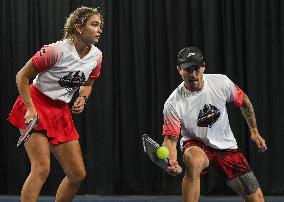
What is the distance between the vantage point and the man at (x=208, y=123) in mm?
3750

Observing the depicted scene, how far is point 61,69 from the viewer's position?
379 centimetres

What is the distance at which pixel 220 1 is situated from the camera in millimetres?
6109

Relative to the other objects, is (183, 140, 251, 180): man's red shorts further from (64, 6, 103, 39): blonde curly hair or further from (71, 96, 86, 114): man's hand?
(64, 6, 103, 39): blonde curly hair

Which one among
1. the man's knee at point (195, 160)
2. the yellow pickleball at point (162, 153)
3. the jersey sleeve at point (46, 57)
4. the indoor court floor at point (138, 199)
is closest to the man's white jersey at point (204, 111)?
the man's knee at point (195, 160)

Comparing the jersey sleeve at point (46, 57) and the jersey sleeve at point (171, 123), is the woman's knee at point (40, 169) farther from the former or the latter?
the jersey sleeve at point (171, 123)

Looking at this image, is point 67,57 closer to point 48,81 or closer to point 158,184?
point 48,81

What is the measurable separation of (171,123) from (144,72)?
251 centimetres

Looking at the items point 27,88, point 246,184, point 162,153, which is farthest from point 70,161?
point 246,184

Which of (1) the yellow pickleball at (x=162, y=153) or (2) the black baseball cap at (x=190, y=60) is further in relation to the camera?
(2) the black baseball cap at (x=190, y=60)

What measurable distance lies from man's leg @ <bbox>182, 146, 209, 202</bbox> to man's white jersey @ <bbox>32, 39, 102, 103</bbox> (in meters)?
0.93

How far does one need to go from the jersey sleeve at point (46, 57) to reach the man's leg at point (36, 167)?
458 millimetres

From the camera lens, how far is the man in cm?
375

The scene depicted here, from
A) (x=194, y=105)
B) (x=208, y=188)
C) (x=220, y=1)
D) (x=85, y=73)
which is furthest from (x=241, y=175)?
(x=220, y=1)

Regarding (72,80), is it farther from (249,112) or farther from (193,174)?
(249,112)
